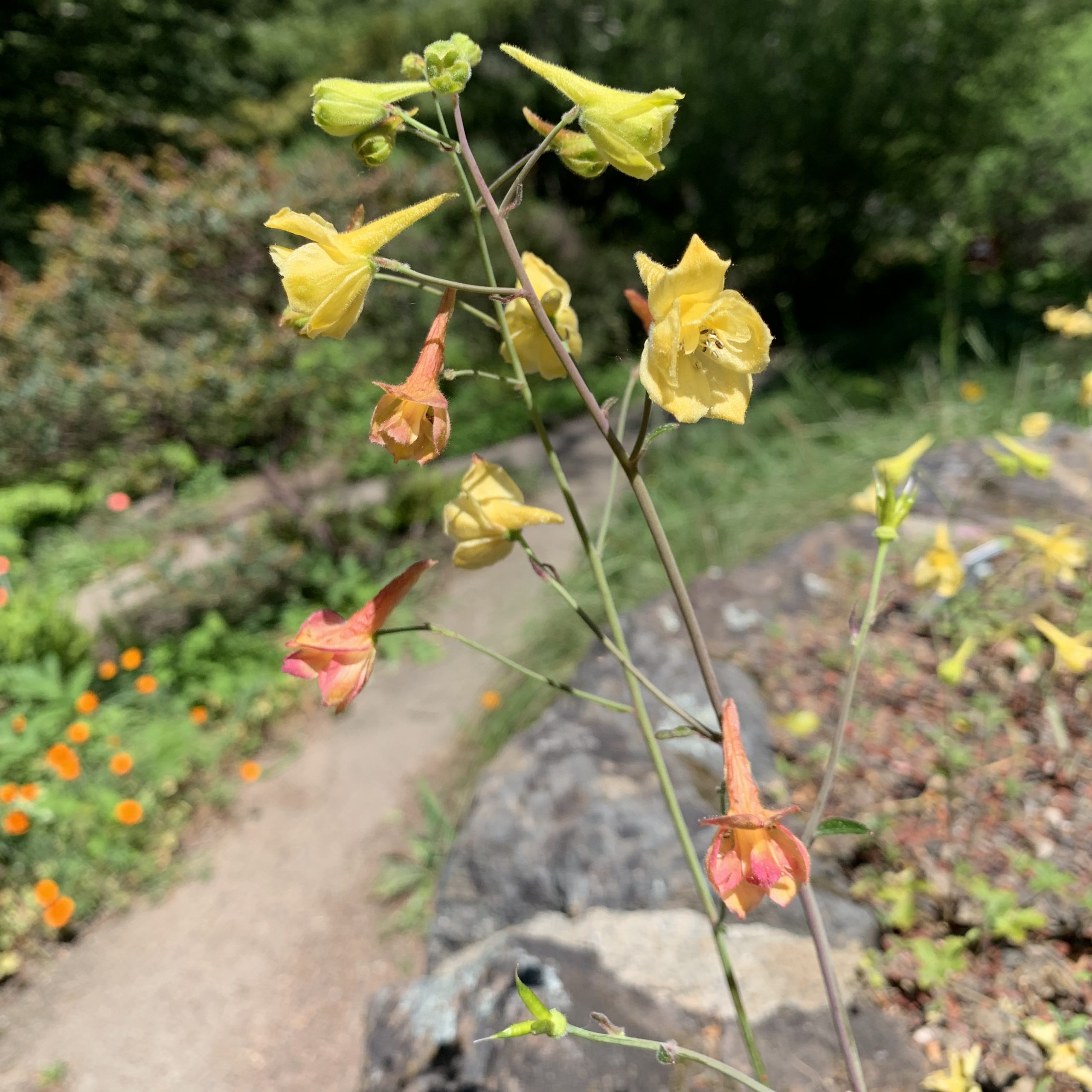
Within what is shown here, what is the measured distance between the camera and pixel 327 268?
83 centimetres

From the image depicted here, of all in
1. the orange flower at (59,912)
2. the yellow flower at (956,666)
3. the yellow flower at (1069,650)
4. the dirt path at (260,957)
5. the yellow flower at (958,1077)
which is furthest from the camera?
the orange flower at (59,912)

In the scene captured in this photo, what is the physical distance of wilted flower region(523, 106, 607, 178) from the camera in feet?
2.90

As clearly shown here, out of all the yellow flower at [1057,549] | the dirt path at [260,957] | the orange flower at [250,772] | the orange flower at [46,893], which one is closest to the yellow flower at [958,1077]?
the yellow flower at [1057,549]

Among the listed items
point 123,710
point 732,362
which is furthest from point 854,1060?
point 123,710

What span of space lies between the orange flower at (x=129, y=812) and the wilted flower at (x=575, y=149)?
3.17 meters

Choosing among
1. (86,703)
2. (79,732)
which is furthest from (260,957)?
(86,703)

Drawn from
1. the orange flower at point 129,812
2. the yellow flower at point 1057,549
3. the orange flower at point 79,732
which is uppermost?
the yellow flower at point 1057,549

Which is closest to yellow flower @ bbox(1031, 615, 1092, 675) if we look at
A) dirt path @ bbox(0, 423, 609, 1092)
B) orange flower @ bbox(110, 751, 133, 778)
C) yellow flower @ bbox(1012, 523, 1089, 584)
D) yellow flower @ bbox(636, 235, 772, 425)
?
yellow flower @ bbox(1012, 523, 1089, 584)

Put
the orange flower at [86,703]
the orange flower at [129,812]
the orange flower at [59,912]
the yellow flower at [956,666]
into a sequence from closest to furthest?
the yellow flower at [956,666] → the orange flower at [59,912] → the orange flower at [129,812] → the orange flower at [86,703]

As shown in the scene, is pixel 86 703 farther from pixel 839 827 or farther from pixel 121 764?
pixel 839 827

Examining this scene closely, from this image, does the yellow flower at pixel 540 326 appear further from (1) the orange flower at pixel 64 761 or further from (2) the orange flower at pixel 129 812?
(1) the orange flower at pixel 64 761

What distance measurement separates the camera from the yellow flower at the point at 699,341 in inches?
29.8

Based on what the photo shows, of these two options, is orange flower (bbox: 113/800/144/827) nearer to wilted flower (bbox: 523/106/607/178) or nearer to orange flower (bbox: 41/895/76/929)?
orange flower (bbox: 41/895/76/929)

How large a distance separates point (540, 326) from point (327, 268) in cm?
33
